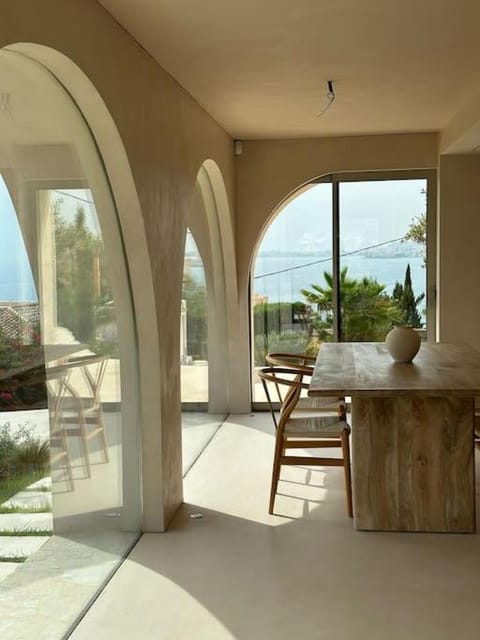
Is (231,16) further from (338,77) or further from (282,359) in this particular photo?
(282,359)

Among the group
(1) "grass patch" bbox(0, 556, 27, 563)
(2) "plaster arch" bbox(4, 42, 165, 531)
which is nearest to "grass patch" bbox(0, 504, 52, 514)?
(1) "grass patch" bbox(0, 556, 27, 563)

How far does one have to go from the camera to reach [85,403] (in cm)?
337

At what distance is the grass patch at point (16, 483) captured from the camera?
2453 millimetres

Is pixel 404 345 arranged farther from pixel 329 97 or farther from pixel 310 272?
pixel 310 272

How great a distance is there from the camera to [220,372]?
702 centimetres

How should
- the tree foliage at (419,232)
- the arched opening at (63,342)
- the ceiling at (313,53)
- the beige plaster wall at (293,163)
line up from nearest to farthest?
the arched opening at (63,342) < the ceiling at (313,53) < the beige plaster wall at (293,163) < the tree foliage at (419,232)

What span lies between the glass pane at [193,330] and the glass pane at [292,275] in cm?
100

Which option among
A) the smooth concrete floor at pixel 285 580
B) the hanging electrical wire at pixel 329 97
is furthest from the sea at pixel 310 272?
the smooth concrete floor at pixel 285 580

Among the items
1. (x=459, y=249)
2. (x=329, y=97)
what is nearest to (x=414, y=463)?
(x=329, y=97)

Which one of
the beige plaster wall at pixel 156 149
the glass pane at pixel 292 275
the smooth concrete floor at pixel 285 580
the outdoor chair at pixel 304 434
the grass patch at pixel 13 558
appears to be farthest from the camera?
the glass pane at pixel 292 275

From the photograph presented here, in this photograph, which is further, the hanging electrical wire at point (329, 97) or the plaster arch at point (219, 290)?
the plaster arch at point (219, 290)

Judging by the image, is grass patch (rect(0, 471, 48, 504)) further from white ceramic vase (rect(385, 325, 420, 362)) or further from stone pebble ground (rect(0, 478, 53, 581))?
white ceramic vase (rect(385, 325, 420, 362))

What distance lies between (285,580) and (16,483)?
57.9 inches

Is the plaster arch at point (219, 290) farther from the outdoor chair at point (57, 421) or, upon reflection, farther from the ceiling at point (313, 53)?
the outdoor chair at point (57, 421)
